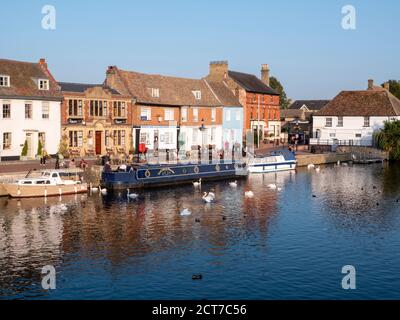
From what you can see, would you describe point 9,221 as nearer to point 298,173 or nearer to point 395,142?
point 298,173

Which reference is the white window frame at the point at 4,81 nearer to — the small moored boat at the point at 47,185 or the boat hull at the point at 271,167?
the small moored boat at the point at 47,185

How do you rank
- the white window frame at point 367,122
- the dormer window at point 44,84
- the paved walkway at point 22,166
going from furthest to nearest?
1. the white window frame at point 367,122
2. the dormer window at point 44,84
3. the paved walkway at point 22,166

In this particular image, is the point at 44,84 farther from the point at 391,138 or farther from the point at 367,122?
the point at 367,122

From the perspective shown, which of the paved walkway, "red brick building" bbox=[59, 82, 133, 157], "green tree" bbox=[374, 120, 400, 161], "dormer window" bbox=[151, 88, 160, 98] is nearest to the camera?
the paved walkway

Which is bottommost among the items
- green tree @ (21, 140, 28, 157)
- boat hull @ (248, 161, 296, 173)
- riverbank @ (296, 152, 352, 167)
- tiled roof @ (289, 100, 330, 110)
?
boat hull @ (248, 161, 296, 173)

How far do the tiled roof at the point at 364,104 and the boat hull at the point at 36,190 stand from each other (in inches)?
2334

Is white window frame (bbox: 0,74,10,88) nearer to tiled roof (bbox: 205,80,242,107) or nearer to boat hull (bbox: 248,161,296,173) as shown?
boat hull (bbox: 248,161,296,173)

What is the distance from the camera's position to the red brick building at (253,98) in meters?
94.0

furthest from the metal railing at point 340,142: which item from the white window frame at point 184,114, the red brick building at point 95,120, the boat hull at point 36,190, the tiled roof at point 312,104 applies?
the tiled roof at point 312,104

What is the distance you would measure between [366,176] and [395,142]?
21.8 meters

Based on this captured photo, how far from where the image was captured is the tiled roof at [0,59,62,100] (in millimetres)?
58719

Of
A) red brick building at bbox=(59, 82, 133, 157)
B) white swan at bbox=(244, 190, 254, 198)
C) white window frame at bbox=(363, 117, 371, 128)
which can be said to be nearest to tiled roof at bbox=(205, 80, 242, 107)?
white window frame at bbox=(363, 117, 371, 128)
